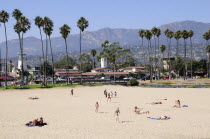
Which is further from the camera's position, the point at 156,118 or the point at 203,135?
the point at 156,118

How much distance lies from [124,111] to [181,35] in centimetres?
8643

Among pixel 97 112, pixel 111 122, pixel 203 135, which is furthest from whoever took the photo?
pixel 97 112

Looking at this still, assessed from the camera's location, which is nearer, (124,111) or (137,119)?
(137,119)

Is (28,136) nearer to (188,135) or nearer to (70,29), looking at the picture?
(188,135)

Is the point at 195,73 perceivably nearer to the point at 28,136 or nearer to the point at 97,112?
the point at 97,112

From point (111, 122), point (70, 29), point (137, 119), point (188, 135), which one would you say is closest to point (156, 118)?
point (137, 119)

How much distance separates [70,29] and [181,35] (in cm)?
4744

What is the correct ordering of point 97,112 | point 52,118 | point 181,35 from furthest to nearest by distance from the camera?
point 181,35 < point 97,112 < point 52,118

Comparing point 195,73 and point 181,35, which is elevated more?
point 181,35

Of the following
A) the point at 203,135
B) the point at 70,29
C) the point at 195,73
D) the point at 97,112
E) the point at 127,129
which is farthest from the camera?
the point at 195,73

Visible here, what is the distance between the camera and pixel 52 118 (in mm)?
30469

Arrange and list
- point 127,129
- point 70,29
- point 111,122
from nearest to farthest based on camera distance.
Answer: point 127,129
point 111,122
point 70,29

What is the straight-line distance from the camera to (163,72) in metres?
152

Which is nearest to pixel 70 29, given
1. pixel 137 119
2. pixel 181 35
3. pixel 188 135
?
pixel 181 35
